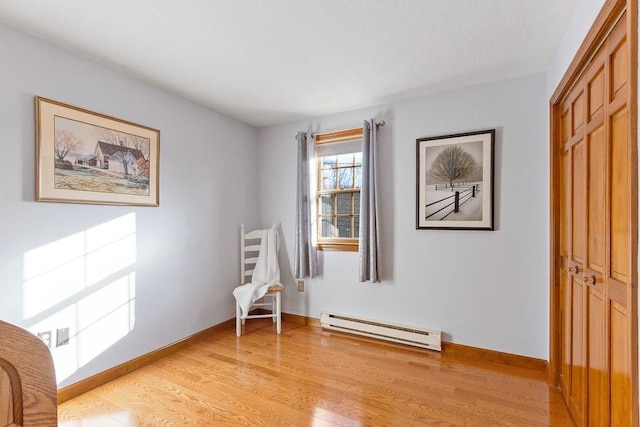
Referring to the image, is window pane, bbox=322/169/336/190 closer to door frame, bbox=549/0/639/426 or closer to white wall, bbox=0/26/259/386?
white wall, bbox=0/26/259/386

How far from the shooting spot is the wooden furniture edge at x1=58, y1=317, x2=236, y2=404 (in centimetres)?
204

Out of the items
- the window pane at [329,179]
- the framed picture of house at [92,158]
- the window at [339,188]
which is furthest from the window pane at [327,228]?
the framed picture of house at [92,158]

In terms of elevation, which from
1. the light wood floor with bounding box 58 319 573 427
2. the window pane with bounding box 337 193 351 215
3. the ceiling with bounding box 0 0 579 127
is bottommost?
the light wood floor with bounding box 58 319 573 427

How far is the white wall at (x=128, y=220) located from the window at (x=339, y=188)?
0.92 metres

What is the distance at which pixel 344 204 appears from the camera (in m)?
3.30

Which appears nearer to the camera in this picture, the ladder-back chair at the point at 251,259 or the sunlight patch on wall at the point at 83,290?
the sunlight patch on wall at the point at 83,290

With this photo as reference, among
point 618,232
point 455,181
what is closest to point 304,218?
point 455,181

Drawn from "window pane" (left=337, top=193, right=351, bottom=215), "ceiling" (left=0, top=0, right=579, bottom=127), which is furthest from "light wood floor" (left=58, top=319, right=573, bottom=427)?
"ceiling" (left=0, top=0, right=579, bottom=127)

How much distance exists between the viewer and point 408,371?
7.86 feet

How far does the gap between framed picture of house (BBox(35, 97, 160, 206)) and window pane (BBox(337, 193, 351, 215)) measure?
5.82ft

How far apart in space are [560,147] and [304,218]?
2.28 metres

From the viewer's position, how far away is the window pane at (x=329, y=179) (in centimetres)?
336

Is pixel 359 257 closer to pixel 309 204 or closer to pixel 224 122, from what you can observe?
pixel 309 204

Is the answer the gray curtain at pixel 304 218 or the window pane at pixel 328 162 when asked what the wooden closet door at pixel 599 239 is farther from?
the gray curtain at pixel 304 218
